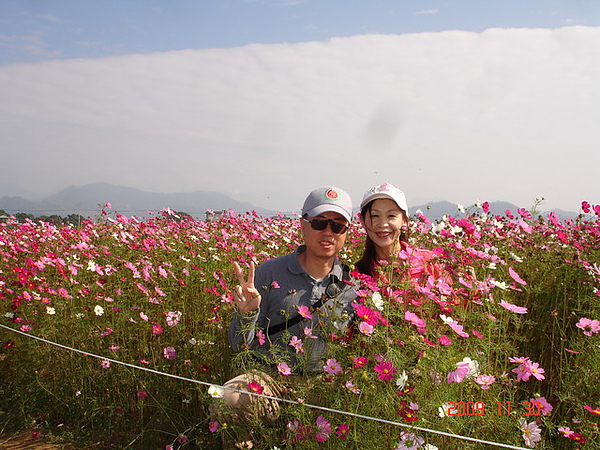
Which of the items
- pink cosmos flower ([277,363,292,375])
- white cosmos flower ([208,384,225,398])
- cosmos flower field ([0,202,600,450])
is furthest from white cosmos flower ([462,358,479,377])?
white cosmos flower ([208,384,225,398])

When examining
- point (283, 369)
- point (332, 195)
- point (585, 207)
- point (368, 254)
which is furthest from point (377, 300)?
point (585, 207)

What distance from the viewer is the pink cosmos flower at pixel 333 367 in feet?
5.35

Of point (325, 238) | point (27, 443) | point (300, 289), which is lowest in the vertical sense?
point (27, 443)

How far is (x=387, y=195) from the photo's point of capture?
2.23m

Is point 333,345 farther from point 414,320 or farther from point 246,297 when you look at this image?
point 246,297

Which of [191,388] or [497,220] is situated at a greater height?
[497,220]

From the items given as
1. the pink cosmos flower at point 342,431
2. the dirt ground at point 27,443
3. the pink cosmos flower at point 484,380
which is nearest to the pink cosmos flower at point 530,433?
the pink cosmos flower at point 484,380

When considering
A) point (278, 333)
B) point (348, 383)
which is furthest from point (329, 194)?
point (348, 383)

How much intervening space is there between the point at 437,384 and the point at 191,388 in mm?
1563

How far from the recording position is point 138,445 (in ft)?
8.36

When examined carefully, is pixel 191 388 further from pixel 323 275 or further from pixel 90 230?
pixel 90 230

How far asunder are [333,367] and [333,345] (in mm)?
84
